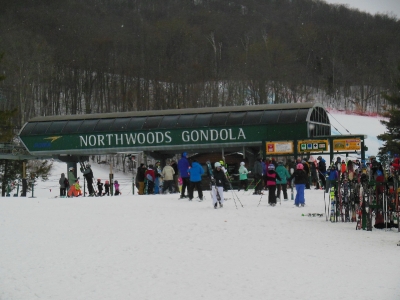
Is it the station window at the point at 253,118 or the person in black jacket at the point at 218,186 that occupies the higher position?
the station window at the point at 253,118

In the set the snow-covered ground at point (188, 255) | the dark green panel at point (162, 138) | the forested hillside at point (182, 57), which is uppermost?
the forested hillside at point (182, 57)

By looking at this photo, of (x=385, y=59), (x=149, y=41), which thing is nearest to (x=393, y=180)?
(x=149, y=41)

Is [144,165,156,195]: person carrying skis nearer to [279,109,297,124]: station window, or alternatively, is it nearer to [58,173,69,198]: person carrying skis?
[58,173,69,198]: person carrying skis

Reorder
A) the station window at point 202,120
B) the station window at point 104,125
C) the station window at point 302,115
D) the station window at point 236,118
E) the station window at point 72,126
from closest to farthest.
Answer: the station window at point 302,115, the station window at point 236,118, the station window at point 202,120, the station window at point 104,125, the station window at point 72,126

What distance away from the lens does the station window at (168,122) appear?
44.2 meters

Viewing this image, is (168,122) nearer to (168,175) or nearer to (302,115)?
(302,115)

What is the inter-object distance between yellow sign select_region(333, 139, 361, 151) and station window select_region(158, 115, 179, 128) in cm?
1015

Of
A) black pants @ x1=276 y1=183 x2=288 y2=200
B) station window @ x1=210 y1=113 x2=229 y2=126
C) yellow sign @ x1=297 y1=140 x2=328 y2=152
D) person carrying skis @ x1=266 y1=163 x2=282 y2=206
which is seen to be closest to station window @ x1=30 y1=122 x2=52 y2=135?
station window @ x1=210 y1=113 x2=229 y2=126

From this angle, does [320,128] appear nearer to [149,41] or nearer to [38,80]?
[38,80]

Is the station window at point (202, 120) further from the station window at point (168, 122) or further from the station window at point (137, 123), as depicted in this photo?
the station window at point (137, 123)

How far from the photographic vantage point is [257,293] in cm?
1150

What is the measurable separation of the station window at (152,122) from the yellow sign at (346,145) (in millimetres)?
11272

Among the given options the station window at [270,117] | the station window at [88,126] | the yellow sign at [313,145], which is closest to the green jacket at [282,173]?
the yellow sign at [313,145]

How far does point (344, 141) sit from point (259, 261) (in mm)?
24714
